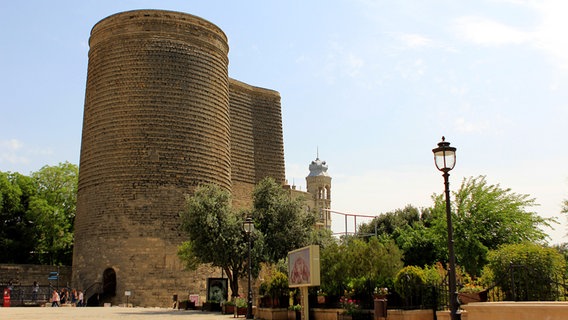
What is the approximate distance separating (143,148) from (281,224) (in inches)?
443

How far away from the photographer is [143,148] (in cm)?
3416

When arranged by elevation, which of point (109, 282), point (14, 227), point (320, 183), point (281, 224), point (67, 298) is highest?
point (320, 183)

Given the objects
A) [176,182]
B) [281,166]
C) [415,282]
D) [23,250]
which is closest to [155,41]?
[176,182]

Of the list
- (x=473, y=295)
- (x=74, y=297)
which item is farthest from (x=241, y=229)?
(x=473, y=295)

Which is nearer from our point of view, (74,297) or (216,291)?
(216,291)

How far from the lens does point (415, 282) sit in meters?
13.1

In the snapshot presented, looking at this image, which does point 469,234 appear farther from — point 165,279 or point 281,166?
point 281,166

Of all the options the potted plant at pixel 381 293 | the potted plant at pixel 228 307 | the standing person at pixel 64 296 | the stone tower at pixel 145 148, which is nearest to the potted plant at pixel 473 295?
the potted plant at pixel 381 293

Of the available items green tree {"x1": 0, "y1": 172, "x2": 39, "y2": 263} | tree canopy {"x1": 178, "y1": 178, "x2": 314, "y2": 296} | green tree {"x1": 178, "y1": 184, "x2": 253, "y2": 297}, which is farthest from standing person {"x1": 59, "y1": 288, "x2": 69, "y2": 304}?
green tree {"x1": 178, "y1": 184, "x2": 253, "y2": 297}

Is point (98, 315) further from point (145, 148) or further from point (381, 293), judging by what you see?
point (145, 148)

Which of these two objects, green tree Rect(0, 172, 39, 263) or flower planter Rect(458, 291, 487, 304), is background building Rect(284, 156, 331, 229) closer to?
green tree Rect(0, 172, 39, 263)

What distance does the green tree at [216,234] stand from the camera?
83.5 ft

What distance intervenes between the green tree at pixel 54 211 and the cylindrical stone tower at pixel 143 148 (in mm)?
7977

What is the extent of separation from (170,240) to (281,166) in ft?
47.4
